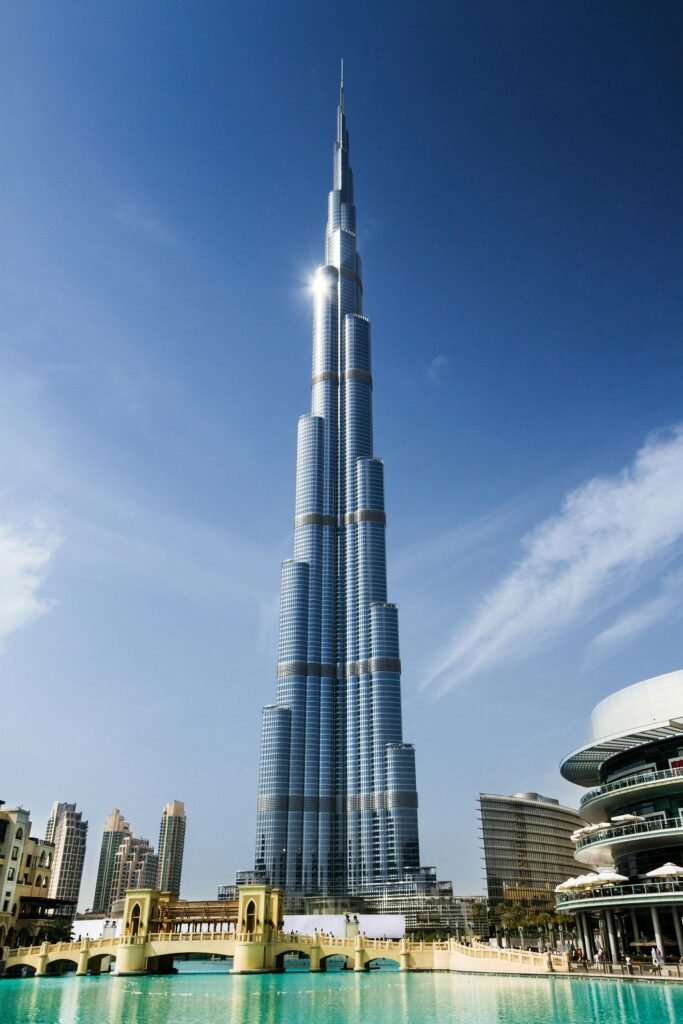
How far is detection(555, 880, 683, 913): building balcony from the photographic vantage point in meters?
65.5

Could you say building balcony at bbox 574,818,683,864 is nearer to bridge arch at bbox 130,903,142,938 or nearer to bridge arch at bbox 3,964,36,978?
bridge arch at bbox 130,903,142,938

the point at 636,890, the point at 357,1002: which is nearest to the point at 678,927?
the point at 636,890

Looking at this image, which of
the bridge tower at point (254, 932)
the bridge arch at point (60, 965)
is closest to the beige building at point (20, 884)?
the bridge arch at point (60, 965)

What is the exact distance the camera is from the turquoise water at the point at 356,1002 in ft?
154

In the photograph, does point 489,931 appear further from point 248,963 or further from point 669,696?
point 669,696

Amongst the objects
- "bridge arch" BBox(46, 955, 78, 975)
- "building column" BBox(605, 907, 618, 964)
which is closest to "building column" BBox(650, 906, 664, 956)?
"building column" BBox(605, 907, 618, 964)

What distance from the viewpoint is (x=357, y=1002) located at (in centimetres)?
6656

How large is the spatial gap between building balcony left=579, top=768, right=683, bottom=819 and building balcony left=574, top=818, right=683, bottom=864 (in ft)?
9.82

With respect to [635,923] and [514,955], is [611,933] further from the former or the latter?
[514,955]

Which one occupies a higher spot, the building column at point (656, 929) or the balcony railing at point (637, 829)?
the balcony railing at point (637, 829)

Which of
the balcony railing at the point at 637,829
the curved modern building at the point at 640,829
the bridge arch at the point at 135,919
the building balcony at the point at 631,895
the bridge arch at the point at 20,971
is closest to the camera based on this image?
the building balcony at the point at 631,895

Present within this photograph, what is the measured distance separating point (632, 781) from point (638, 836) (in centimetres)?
595

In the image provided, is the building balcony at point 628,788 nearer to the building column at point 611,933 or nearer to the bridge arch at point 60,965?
the building column at point 611,933

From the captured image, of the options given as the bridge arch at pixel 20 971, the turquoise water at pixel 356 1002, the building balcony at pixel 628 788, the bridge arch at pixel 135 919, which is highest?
the building balcony at pixel 628 788
